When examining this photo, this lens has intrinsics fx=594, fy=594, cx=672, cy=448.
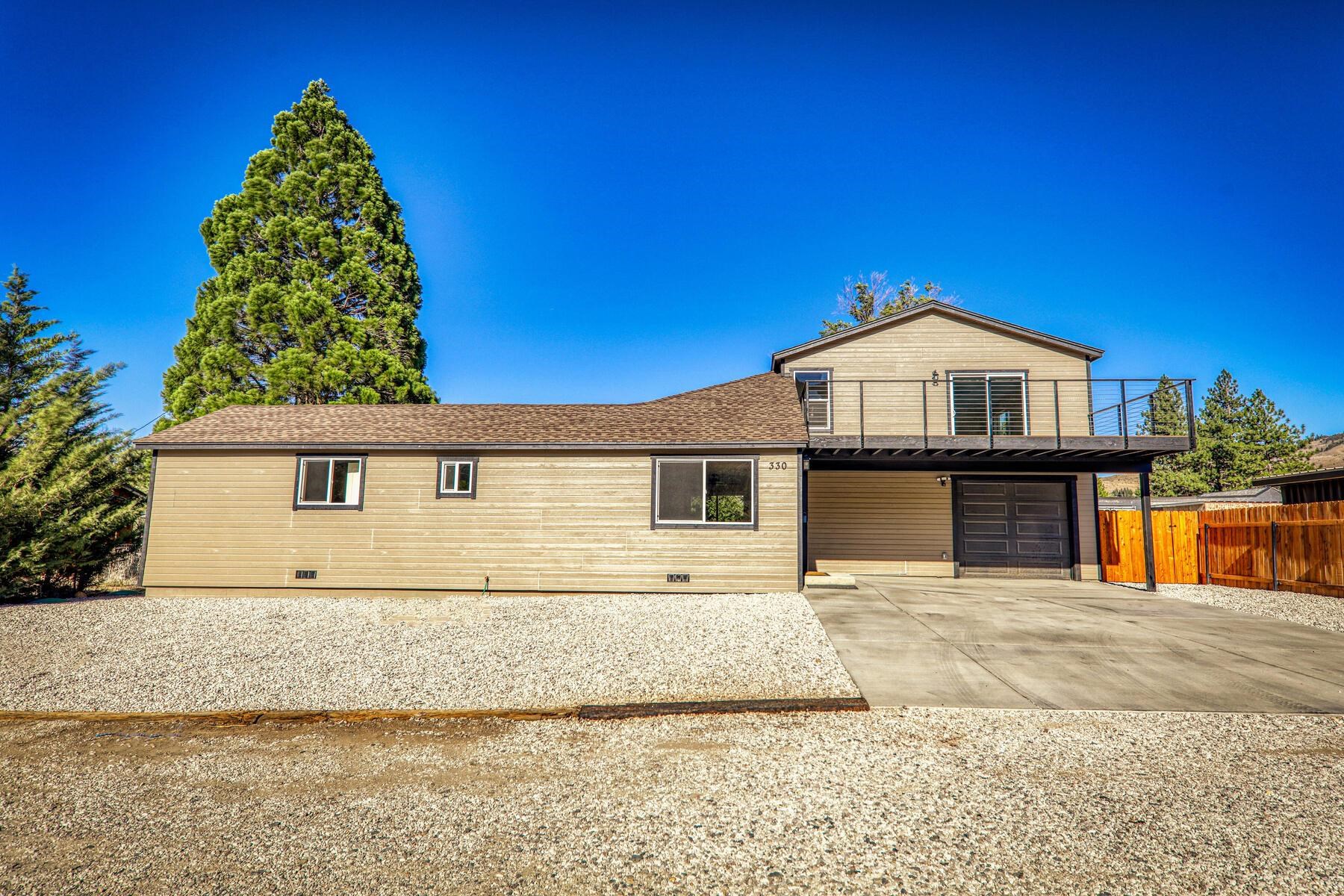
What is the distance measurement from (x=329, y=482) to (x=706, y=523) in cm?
712

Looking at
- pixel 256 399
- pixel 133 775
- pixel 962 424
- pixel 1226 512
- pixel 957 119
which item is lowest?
pixel 133 775

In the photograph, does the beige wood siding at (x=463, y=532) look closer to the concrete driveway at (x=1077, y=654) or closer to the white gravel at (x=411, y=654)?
the white gravel at (x=411, y=654)

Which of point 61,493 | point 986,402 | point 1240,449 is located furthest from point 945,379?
point 1240,449

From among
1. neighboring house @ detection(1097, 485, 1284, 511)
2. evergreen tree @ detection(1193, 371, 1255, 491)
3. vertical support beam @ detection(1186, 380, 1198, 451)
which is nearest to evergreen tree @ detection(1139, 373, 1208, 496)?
evergreen tree @ detection(1193, 371, 1255, 491)

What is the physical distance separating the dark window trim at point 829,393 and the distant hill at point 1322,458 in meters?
64.4

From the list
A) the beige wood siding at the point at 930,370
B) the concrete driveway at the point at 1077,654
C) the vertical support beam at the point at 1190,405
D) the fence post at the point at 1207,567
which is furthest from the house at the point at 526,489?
the fence post at the point at 1207,567

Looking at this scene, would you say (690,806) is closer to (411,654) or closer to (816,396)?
(411,654)

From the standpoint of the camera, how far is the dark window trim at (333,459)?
11.1 meters

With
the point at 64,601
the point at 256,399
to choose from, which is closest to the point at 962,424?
the point at 64,601

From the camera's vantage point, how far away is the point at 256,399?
1916cm

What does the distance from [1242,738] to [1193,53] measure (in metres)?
17.2

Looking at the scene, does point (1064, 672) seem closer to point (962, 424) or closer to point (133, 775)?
point (133, 775)

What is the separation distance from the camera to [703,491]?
1082 cm

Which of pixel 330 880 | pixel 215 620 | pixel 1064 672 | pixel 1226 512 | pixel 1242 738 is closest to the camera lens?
pixel 330 880
